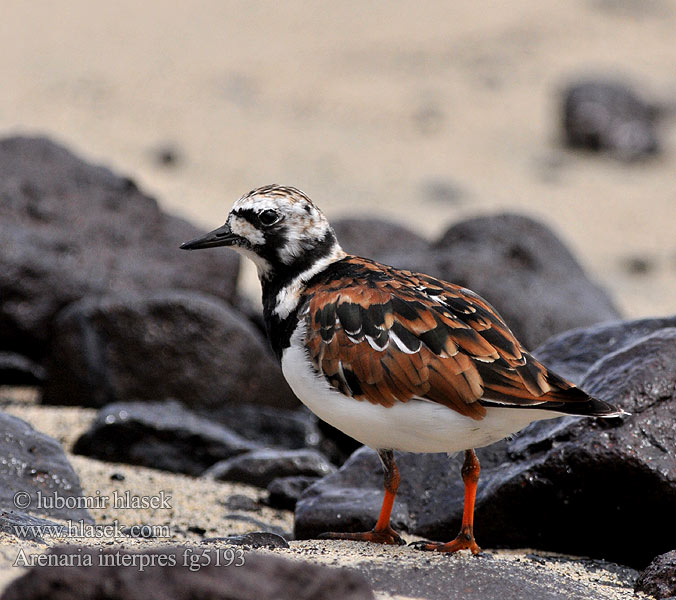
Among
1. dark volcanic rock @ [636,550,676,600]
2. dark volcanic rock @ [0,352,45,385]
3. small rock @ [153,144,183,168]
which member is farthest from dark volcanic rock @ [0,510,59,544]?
small rock @ [153,144,183,168]

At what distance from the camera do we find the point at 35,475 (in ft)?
17.9

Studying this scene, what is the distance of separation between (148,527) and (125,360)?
9.19 feet

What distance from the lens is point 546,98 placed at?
68.8 ft

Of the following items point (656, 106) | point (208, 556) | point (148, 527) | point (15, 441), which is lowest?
point (148, 527)

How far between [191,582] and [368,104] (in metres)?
18.1

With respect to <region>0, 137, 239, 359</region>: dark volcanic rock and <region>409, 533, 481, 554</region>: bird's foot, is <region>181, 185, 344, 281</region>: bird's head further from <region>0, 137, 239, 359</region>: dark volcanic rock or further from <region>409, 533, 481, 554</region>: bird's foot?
<region>0, 137, 239, 359</region>: dark volcanic rock

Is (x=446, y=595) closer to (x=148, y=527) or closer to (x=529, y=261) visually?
(x=148, y=527)

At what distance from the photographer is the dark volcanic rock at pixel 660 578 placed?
4434 mm

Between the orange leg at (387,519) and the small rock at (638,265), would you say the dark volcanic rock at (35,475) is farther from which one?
the small rock at (638,265)

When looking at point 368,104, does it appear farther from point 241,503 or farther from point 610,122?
point 241,503

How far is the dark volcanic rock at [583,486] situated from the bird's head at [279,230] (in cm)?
136

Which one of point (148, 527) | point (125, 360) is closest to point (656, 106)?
point (125, 360)

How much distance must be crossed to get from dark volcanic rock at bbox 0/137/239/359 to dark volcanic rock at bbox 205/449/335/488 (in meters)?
2.73

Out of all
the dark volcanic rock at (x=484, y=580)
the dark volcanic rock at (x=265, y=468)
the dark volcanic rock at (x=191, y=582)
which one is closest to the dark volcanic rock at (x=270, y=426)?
the dark volcanic rock at (x=265, y=468)
